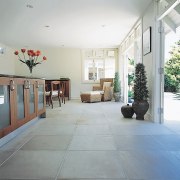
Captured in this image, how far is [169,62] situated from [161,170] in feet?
35.7

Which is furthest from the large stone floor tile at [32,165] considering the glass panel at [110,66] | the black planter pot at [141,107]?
the glass panel at [110,66]

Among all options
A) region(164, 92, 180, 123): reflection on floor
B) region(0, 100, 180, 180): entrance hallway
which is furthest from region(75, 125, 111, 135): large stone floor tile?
region(164, 92, 180, 123): reflection on floor

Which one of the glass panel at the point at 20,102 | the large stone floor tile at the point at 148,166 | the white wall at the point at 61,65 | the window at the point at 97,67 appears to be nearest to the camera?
the large stone floor tile at the point at 148,166

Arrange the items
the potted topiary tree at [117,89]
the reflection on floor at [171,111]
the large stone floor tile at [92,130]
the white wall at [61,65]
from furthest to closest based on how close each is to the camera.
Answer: the white wall at [61,65] → the potted topiary tree at [117,89] → the reflection on floor at [171,111] → the large stone floor tile at [92,130]

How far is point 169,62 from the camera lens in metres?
11.7

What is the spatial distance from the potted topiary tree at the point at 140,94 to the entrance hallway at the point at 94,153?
0.66 meters

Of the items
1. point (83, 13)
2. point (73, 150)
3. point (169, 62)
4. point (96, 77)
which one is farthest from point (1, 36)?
point (169, 62)

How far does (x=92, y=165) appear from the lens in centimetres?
195

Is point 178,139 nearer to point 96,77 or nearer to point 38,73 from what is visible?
point 96,77

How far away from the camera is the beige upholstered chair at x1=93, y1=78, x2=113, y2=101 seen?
8.66 meters

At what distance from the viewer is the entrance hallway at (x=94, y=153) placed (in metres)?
1.78

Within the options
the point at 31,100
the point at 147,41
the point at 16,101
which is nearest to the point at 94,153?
the point at 16,101

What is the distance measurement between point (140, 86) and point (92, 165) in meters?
2.68

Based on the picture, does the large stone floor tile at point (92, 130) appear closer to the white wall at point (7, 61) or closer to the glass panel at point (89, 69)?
the white wall at point (7, 61)
